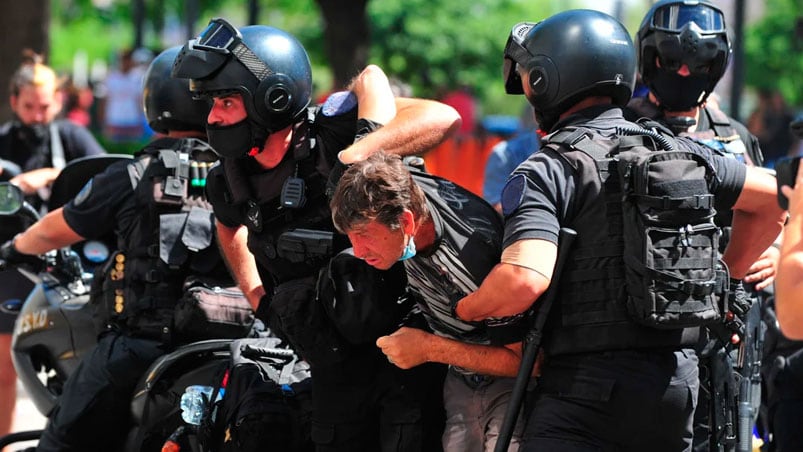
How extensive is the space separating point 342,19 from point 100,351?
10.9 meters

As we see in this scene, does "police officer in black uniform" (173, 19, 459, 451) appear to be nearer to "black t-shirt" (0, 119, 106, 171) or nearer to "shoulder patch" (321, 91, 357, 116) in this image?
"shoulder patch" (321, 91, 357, 116)

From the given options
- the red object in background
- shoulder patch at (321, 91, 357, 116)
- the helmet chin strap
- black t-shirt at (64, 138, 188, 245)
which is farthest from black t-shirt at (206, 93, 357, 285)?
the red object in background

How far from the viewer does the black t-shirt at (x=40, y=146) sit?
782cm

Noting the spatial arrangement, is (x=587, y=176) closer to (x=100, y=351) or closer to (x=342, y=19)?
(x=100, y=351)

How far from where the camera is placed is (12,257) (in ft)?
17.9

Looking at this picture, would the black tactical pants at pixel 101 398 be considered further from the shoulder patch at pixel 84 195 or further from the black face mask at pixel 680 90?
the black face mask at pixel 680 90

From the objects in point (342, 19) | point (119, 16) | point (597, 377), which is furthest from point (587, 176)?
point (119, 16)

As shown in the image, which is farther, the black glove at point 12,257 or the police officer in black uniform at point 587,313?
the black glove at point 12,257

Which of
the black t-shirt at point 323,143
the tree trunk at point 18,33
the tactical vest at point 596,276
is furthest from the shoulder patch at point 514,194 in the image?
the tree trunk at point 18,33

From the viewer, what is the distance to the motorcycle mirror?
5.34 metres

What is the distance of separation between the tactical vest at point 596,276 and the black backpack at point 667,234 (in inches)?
0.8

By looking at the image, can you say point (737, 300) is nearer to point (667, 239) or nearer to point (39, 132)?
point (667, 239)

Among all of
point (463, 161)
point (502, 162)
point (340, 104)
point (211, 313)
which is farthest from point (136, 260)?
point (463, 161)

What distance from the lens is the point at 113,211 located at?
17.0 feet
